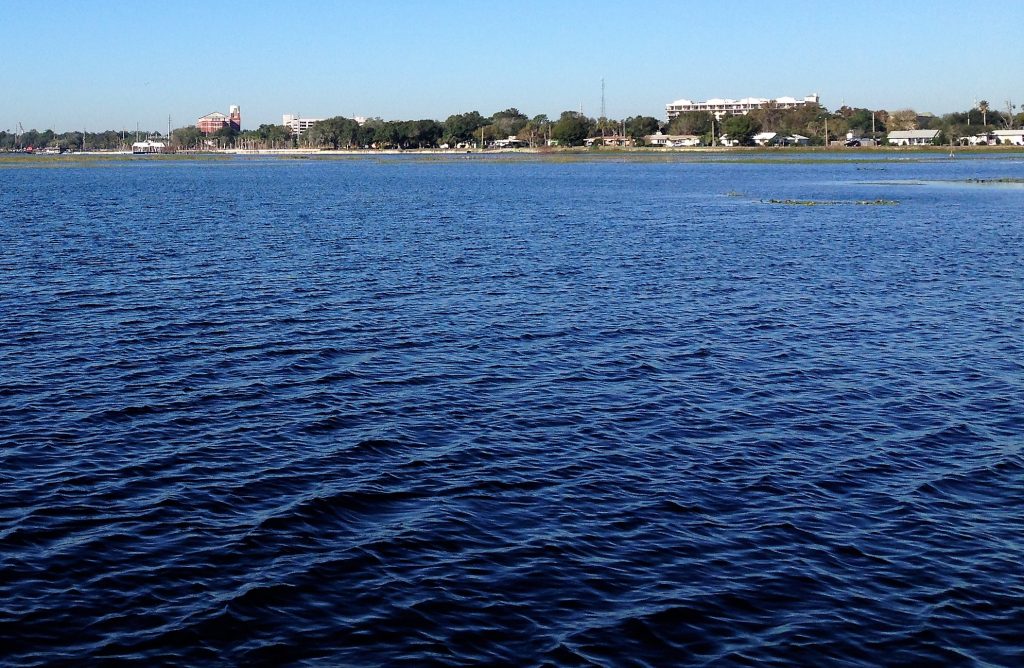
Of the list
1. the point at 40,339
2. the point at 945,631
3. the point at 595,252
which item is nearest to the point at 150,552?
the point at 945,631

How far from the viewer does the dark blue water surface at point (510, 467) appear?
14805 mm

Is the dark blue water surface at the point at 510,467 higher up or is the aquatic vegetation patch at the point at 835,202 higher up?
the aquatic vegetation patch at the point at 835,202

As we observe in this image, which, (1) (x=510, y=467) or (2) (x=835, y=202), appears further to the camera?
(2) (x=835, y=202)

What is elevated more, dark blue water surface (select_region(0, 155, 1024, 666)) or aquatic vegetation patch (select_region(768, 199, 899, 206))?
aquatic vegetation patch (select_region(768, 199, 899, 206))

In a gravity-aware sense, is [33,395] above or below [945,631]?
above

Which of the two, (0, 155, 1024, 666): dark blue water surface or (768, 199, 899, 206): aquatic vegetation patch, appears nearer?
(0, 155, 1024, 666): dark blue water surface

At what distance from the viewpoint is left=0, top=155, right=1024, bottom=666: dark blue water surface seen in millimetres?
14805

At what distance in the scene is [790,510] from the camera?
19.2m

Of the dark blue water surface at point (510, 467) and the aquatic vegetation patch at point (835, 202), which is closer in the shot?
the dark blue water surface at point (510, 467)

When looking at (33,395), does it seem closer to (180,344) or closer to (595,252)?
(180,344)

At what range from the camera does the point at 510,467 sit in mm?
21547

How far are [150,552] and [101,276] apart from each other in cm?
3459

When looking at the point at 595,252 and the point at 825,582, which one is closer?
the point at 825,582

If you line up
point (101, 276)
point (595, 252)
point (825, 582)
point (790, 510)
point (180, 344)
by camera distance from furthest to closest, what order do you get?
point (595, 252), point (101, 276), point (180, 344), point (790, 510), point (825, 582)
